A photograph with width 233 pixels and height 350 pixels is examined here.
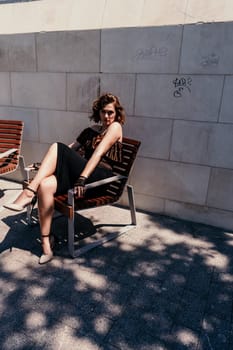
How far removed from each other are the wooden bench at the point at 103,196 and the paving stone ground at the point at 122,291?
22 cm

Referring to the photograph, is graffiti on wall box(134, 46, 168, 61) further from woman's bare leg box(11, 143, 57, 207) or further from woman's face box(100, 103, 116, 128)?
woman's bare leg box(11, 143, 57, 207)

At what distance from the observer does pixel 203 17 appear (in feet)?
8.41

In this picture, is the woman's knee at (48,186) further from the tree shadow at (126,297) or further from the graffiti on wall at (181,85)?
the graffiti on wall at (181,85)

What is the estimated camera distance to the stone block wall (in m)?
2.66

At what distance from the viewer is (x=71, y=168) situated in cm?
251

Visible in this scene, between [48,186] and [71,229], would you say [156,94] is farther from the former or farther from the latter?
[71,229]

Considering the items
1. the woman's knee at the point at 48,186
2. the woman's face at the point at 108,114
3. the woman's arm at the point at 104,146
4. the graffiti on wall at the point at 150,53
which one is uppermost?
the graffiti on wall at the point at 150,53

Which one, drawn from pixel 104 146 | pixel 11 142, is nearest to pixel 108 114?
pixel 104 146

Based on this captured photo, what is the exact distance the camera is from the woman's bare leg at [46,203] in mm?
2309

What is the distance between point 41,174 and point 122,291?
47.0 inches

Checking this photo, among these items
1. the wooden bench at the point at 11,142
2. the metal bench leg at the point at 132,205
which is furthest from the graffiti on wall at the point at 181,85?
the wooden bench at the point at 11,142

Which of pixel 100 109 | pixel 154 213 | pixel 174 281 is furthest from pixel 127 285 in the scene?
pixel 100 109

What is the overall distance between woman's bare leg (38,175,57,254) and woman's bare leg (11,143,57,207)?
0.06m

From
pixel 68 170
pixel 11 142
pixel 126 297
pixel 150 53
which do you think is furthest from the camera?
pixel 11 142
